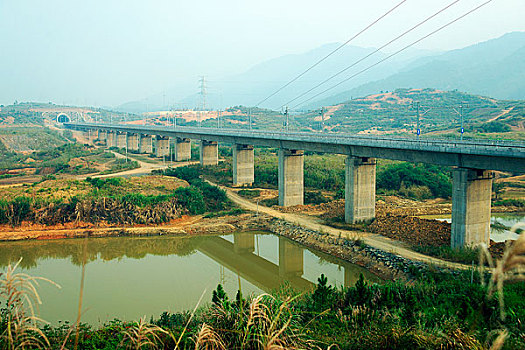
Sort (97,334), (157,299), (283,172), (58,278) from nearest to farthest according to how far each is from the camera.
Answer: (97,334) → (157,299) → (58,278) → (283,172)

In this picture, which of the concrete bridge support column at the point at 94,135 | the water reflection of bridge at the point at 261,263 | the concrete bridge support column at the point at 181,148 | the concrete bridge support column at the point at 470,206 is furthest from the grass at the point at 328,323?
the concrete bridge support column at the point at 94,135

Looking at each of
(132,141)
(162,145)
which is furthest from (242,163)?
(132,141)

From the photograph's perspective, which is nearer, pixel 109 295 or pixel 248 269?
pixel 109 295

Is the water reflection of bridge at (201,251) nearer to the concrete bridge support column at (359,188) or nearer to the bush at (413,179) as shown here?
the concrete bridge support column at (359,188)

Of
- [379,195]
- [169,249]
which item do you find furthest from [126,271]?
[379,195]

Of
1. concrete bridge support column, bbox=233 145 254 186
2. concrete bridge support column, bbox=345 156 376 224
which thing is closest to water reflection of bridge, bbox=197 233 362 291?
concrete bridge support column, bbox=345 156 376 224

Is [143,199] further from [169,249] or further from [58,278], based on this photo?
[58,278]

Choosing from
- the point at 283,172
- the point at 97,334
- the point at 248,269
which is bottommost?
the point at 248,269

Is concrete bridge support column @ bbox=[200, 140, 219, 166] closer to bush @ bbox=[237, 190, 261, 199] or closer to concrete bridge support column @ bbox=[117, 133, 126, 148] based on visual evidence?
bush @ bbox=[237, 190, 261, 199]

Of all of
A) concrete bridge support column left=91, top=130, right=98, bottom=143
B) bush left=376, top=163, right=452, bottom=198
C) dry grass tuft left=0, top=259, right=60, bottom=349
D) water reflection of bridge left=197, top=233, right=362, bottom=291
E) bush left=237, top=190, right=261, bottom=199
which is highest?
concrete bridge support column left=91, top=130, right=98, bottom=143
